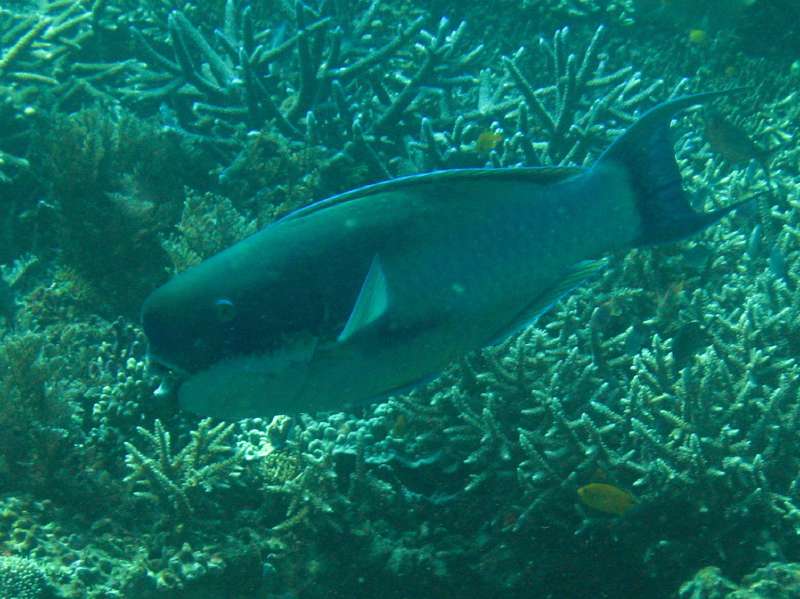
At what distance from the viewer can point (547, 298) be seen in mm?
1627

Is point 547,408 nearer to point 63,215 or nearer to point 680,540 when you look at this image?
point 680,540

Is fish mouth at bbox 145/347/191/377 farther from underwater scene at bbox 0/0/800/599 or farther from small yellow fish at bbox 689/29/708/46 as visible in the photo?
small yellow fish at bbox 689/29/708/46

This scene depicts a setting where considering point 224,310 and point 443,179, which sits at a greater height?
point 443,179

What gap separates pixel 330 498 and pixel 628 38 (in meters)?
6.52

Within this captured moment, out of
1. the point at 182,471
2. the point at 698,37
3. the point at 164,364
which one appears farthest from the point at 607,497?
the point at 698,37

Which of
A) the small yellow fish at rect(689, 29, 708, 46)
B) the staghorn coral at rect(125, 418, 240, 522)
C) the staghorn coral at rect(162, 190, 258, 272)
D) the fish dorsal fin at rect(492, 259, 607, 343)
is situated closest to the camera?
the fish dorsal fin at rect(492, 259, 607, 343)

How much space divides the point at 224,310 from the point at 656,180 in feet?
3.77

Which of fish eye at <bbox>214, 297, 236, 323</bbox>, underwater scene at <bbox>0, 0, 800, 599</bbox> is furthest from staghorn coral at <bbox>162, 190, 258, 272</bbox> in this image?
fish eye at <bbox>214, 297, 236, 323</bbox>

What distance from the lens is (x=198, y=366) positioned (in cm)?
136

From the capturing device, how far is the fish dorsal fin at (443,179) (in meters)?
1.54

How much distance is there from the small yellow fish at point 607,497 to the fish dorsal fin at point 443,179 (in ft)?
5.06

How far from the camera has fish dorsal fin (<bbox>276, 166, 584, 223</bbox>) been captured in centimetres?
154

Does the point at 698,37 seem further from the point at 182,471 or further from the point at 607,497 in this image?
the point at 182,471

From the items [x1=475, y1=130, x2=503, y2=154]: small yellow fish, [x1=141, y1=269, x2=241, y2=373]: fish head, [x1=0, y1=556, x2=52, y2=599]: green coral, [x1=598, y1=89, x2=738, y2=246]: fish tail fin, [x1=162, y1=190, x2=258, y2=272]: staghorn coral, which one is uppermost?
[x1=598, y1=89, x2=738, y2=246]: fish tail fin
